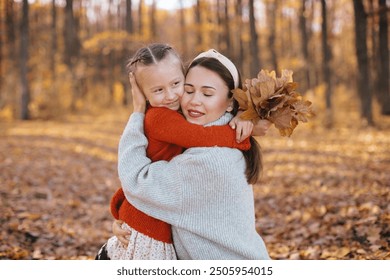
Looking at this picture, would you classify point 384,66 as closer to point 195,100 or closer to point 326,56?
point 326,56

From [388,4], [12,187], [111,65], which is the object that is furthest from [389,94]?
[111,65]

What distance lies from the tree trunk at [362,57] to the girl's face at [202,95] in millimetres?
7885

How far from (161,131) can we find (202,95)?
0.75ft

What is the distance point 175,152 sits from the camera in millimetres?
1874

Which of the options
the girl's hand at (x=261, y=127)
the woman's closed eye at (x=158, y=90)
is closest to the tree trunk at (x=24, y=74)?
the woman's closed eye at (x=158, y=90)

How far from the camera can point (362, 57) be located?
9133 mm

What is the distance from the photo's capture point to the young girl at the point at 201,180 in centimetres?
174

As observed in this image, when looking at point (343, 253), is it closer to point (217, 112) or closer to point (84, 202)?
point (217, 112)

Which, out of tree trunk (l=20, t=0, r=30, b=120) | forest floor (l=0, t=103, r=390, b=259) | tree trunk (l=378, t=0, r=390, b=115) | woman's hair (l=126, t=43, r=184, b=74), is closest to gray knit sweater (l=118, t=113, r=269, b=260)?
woman's hair (l=126, t=43, r=184, b=74)

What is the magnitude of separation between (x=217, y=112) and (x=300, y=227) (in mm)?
2088

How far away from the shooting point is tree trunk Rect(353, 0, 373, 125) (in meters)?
8.83

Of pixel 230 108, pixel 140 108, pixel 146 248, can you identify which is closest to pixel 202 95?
pixel 230 108

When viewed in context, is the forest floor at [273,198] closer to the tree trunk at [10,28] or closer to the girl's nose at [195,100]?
the girl's nose at [195,100]

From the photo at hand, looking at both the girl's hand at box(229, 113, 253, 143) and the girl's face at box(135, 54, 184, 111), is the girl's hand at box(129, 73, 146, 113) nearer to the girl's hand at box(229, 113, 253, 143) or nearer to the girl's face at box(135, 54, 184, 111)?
the girl's face at box(135, 54, 184, 111)
